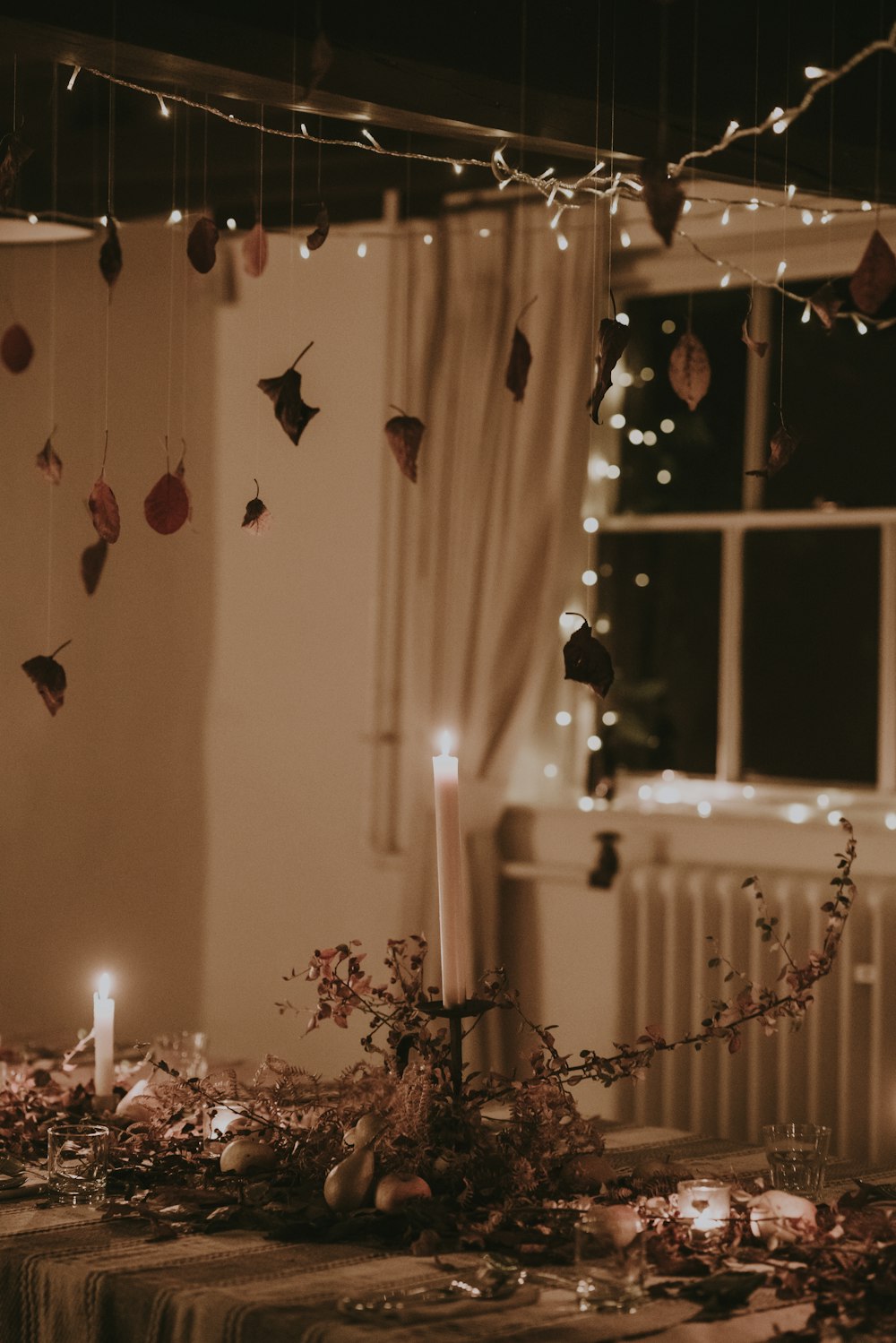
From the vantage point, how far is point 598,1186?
71.2 inches

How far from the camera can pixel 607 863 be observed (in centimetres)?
416

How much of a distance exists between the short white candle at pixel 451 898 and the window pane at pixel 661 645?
8.55 ft

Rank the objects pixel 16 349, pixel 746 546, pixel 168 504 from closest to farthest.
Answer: pixel 168 504
pixel 16 349
pixel 746 546

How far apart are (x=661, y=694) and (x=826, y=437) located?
741mm

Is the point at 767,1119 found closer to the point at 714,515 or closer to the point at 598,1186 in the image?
the point at 714,515

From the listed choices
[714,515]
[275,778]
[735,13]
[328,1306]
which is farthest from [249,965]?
[328,1306]

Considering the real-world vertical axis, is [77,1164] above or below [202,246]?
below

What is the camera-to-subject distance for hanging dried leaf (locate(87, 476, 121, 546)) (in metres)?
2.14

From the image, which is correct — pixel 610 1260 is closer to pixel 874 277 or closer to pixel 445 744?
pixel 445 744

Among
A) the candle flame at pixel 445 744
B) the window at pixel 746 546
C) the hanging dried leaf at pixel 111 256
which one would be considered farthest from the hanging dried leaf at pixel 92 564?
the window at pixel 746 546

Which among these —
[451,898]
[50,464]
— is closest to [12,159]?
[50,464]

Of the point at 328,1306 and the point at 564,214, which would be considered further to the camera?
the point at 564,214

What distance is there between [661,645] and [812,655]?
38 cm

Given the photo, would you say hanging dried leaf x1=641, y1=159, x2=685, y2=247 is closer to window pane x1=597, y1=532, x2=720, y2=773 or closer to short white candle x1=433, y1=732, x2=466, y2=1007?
short white candle x1=433, y1=732, x2=466, y2=1007
